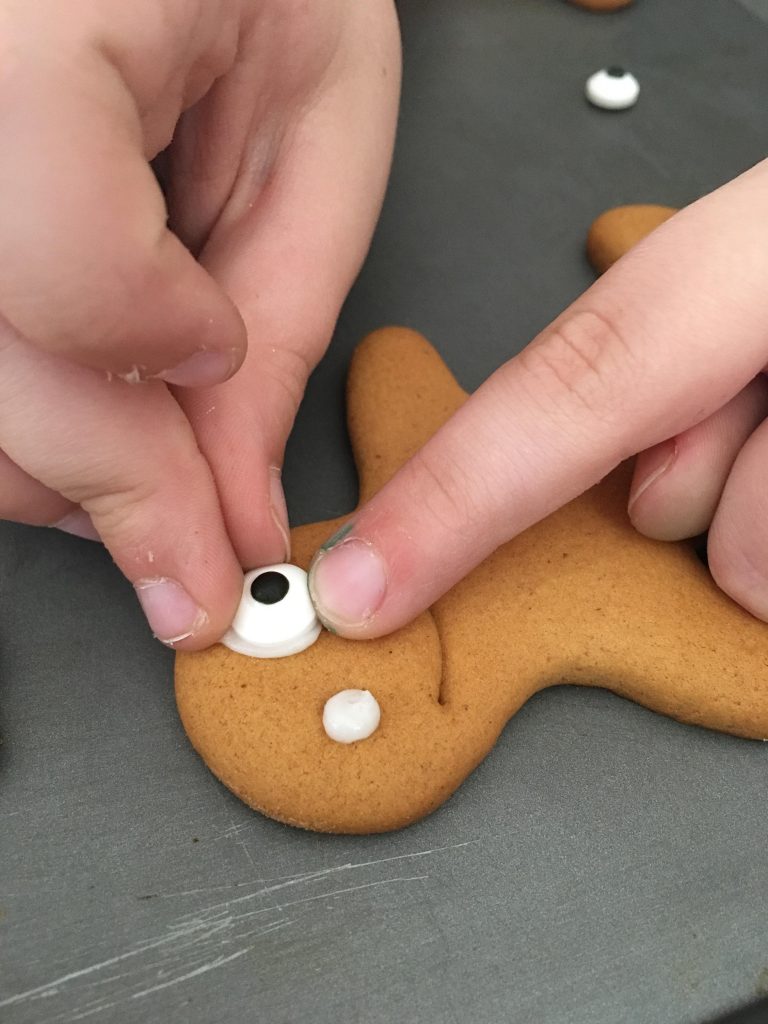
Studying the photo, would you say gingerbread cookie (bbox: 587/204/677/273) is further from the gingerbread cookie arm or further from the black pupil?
the black pupil

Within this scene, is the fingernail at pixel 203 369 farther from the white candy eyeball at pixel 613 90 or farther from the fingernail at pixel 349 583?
the white candy eyeball at pixel 613 90

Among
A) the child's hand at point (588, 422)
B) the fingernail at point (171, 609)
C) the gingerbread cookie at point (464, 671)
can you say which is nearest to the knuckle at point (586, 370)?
the child's hand at point (588, 422)

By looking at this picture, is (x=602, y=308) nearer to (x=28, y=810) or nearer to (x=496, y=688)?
(x=496, y=688)

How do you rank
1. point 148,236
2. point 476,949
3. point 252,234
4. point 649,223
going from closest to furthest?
point 148,236
point 476,949
point 252,234
point 649,223

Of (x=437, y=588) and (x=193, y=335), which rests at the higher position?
(x=193, y=335)

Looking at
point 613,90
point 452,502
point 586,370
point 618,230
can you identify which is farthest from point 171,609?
point 613,90

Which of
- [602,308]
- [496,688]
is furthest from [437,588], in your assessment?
[602,308]

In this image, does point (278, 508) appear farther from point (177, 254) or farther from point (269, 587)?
point (177, 254)
